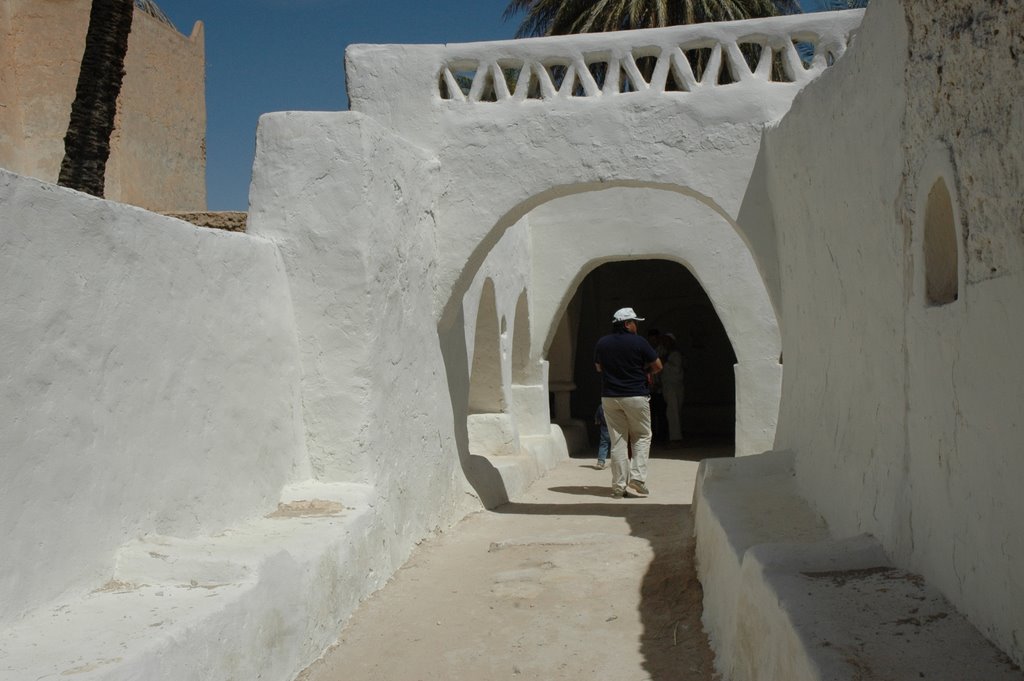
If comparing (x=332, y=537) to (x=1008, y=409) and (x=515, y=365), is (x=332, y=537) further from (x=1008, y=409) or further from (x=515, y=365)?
(x=515, y=365)

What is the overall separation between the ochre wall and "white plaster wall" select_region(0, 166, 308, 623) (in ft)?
25.0

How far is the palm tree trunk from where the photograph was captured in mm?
7234

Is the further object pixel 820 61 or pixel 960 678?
pixel 820 61

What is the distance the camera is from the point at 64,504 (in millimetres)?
3379

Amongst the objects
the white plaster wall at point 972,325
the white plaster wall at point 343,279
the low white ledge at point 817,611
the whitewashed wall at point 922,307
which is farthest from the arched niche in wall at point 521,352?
the white plaster wall at point 972,325

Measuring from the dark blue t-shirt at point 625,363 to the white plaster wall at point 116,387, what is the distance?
3.66 metres

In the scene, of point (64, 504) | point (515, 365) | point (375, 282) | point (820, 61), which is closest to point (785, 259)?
point (820, 61)

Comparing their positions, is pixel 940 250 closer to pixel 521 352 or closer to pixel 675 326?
pixel 521 352

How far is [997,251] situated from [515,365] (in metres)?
9.78

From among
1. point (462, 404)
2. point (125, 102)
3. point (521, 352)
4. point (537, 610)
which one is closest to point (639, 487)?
point (462, 404)

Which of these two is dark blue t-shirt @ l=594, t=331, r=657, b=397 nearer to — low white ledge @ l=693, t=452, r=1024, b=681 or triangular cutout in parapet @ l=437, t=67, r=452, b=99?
triangular cutout in parapet @ l=437, t=67, r=452, b=99

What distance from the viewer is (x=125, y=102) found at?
12141 mm

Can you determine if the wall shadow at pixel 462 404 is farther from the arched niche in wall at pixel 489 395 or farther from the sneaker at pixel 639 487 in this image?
the arched niche in wall at pixel 489 395

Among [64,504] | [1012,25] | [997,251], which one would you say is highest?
[1012,25]
